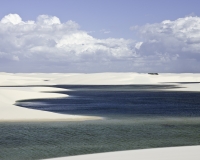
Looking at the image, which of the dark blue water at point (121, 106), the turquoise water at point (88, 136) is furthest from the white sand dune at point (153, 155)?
the dark blue water at point (121, 106)

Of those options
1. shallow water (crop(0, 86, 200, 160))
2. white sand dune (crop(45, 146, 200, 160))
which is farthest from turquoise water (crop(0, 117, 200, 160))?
white sand dune (crop(45, 146, 200, 160))

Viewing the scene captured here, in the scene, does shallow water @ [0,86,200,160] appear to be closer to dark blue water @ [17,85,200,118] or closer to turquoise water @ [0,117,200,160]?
turquoise water @ [0,117,200,160]

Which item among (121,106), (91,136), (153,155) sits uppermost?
(121,106)

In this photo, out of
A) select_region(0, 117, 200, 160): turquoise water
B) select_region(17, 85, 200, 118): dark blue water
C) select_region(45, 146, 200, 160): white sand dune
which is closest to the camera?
select_region(45, 146, 200, 160): white sand dune

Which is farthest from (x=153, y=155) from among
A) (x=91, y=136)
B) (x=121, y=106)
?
(x=121, y=106)

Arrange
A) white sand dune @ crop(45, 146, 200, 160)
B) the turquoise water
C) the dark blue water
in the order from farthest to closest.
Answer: the dark blue water < the turquoise water < white sand dune @ crop(45, 146, 200, 160)

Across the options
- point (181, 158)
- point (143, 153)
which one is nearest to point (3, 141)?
point (143, 153)

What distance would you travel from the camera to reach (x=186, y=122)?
91.4ft

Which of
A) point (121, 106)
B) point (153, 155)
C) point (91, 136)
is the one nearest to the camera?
point (153, 155)

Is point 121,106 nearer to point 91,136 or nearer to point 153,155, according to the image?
point 91,136

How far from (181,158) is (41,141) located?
8102 mm

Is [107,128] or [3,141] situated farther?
[107,128]

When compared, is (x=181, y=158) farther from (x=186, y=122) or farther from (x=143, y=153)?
(x=186, y=122)

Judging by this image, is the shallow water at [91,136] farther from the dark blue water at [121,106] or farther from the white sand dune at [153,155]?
the dark blue water at [121,106]
